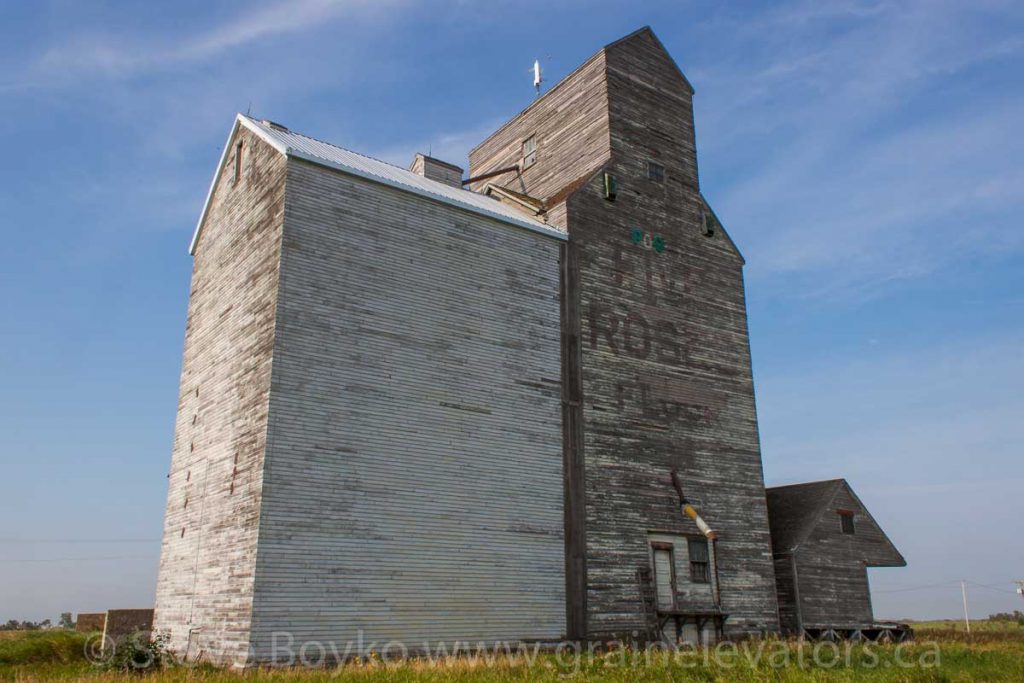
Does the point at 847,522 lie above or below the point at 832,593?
above

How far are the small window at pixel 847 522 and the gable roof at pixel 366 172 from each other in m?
14.0

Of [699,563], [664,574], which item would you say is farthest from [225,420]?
[699,563]

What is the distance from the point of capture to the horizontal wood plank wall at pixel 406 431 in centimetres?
1798

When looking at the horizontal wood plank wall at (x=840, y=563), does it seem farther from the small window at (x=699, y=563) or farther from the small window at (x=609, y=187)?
the small window at (x=609, y=187)

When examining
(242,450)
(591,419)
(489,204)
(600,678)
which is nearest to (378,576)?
(242,450)

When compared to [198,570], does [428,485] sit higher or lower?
higher

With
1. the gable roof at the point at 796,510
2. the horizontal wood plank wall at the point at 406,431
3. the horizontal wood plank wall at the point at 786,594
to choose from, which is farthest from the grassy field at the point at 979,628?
the horizontal wood plank wall at the point at 406,431

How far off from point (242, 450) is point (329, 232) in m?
5.54

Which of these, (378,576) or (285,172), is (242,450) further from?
(285,172)

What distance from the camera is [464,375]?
2130cm

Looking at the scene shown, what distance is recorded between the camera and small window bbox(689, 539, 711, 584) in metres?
24.4

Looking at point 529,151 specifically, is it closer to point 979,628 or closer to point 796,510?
point 796,510

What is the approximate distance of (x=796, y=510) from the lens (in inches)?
1154

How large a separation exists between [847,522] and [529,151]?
1747 cm
